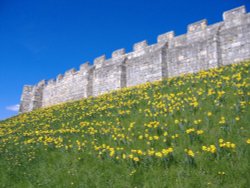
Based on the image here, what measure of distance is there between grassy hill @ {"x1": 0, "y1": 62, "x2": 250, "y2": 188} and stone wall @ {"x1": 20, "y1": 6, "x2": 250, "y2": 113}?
20.2 ft

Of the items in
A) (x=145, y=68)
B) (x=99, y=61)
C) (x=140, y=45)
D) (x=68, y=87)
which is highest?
(x=140, y=45)

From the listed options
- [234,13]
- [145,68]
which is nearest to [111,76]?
[145,68]

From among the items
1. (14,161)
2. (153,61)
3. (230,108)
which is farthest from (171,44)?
(14,161)

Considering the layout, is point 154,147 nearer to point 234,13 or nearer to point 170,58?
point 170,58

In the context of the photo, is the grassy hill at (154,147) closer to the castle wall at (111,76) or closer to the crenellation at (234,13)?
the crenellation at (234,13)

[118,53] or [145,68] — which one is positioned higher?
[118,53]

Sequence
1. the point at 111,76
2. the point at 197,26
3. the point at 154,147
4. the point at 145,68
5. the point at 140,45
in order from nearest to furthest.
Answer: the point at 154,147, the point at 197,26, the point at 145,68, the point at 111,76, the point at 140,45

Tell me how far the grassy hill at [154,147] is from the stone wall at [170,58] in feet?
20.2

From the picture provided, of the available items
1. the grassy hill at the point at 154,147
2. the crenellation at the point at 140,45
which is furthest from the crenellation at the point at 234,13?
the grassy hill at the point at 154,147

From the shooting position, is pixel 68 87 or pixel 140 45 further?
pixel 68 87

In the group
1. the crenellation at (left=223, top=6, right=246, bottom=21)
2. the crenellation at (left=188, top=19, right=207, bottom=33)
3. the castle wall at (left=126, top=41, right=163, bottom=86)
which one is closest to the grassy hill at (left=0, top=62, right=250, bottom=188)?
the crenellation at (left=223, top=6, right=246, bottom=21)

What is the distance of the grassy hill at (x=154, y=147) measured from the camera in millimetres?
6012

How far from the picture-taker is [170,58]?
20234 millimetres

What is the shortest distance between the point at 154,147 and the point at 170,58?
13602 mm
